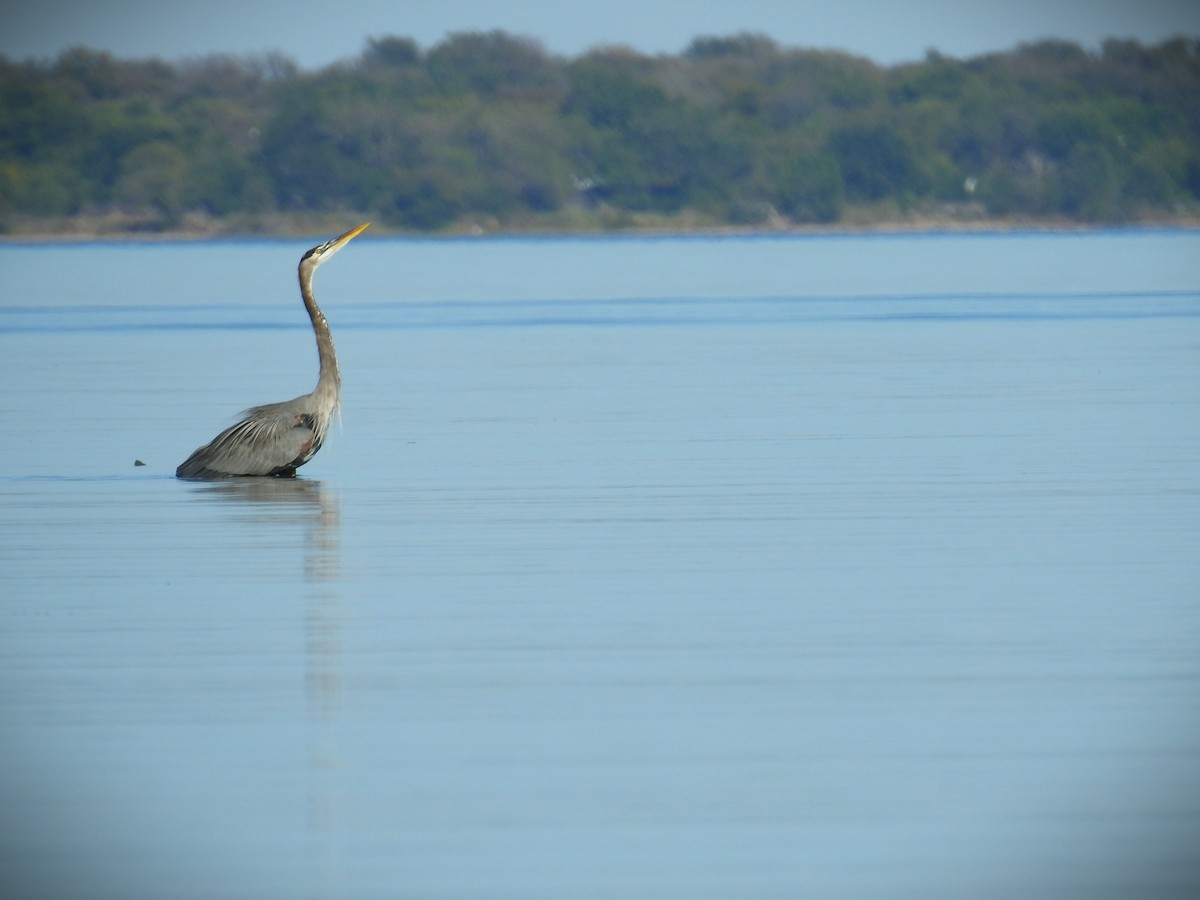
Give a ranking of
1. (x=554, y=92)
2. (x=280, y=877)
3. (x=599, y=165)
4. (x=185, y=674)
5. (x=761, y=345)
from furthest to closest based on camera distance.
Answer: (x=554, y=92) → (x=599, y=165) → (x=761, y=345) → (x=185, y=674) → (x=280, y=877)

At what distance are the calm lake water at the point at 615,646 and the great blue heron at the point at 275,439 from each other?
142mm

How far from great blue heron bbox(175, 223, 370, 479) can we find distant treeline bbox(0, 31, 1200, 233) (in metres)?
72.8

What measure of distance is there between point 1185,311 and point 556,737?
24250 mm

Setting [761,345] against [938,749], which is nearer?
[938,749]

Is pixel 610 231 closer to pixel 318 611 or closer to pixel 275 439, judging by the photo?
pixel 275 439

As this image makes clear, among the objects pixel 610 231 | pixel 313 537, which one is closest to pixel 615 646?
pixel 313 537

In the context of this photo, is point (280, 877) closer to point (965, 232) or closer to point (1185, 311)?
point (1185, 311)

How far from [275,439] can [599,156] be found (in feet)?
263

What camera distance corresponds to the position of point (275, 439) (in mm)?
12648

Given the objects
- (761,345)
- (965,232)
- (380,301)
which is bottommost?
(761,345)

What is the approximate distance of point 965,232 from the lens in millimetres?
85562

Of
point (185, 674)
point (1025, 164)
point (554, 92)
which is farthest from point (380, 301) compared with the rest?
point (554, 92)

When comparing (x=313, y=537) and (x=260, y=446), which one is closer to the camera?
(x=313, y=537)

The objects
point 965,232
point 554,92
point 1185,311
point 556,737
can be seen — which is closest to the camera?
point 556,737
